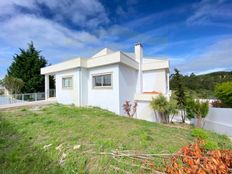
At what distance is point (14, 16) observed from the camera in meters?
11.3

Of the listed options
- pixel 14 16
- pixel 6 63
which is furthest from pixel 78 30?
pixel 6 63

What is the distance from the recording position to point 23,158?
416 cm

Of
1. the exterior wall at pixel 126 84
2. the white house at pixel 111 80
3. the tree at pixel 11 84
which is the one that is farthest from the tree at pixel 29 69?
the exterior wall at pixel 126 84

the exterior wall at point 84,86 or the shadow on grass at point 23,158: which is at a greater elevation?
the exterior wall at point 84,86

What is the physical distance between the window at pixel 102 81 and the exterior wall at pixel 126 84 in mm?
897

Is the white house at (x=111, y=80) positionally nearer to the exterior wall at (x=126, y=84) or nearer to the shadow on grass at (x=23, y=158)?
the exterior wall at (x=126, y=84)

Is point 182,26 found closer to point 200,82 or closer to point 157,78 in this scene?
point 157,78

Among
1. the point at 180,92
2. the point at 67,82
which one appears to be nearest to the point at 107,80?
the point at 67,82

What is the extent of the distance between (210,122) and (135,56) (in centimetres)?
806

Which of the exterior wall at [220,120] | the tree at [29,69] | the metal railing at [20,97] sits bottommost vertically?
the exterior wall at [220,120]

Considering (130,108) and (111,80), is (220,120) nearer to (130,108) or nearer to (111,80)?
(130,108)

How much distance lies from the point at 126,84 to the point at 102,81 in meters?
1.87

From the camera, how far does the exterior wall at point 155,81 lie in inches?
596

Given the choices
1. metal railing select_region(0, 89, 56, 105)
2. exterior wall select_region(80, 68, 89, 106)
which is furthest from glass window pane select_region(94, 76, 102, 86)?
metal railing select_region(0, 89, 56, 105)
